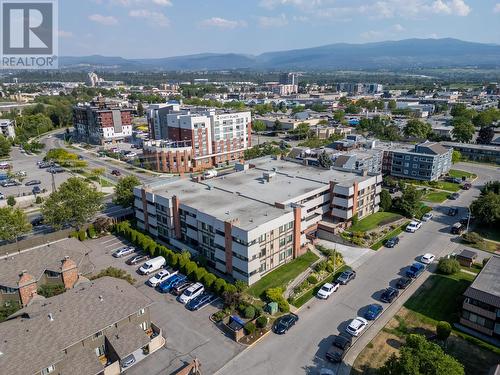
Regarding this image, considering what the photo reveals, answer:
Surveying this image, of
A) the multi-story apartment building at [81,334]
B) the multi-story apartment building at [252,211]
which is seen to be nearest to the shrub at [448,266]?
the multi-story apartment building at [252,211]

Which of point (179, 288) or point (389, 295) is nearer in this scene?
point (389, 295)

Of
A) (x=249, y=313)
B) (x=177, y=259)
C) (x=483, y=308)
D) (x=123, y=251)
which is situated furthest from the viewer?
(x=123, y=251)

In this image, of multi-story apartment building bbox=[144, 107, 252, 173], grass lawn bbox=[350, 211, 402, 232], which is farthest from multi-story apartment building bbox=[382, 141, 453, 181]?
multi-story apartment building bbox=[144, 107, 252, 173]

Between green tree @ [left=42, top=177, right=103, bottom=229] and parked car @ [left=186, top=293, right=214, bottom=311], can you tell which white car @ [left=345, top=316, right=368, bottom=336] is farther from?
green tree @ [left=42, top=177, right=103, bottom=229]

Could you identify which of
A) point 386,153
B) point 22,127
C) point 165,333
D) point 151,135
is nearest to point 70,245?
point 165,333

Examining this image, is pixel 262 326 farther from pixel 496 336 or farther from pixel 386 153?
pixel 386 153

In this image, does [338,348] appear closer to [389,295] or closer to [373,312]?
[373,312]

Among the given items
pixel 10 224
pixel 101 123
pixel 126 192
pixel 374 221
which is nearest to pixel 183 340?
pixel 126 192
